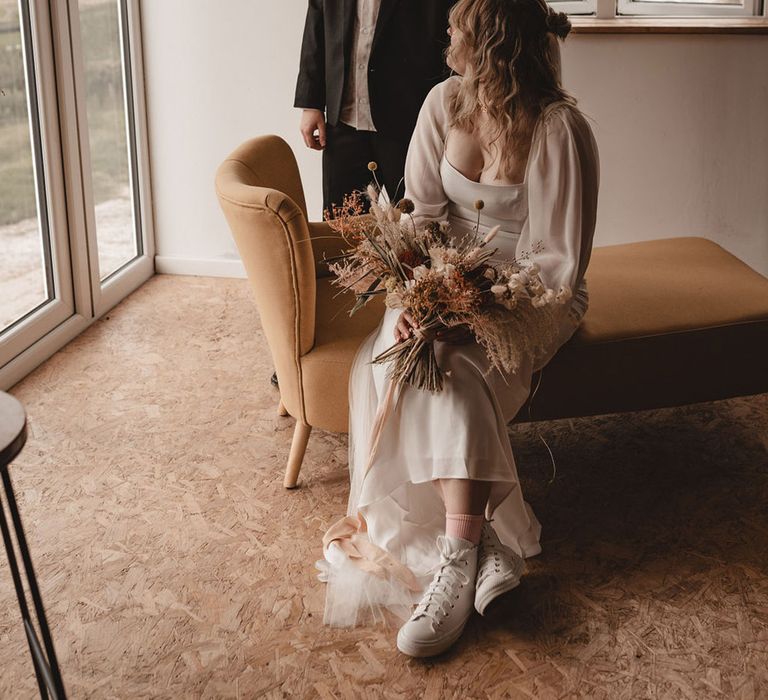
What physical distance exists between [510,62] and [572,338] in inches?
26.5

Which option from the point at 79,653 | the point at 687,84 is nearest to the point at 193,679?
the point at 79,653

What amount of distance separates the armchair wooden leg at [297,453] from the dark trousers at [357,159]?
2.90 feet

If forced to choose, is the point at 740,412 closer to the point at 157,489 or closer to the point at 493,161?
the point at 493,161

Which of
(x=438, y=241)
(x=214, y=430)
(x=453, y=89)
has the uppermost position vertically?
(x=453, y=89)

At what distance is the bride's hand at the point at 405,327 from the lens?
214cm

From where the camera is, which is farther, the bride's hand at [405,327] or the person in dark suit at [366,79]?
the person in dark suit at [366,79]

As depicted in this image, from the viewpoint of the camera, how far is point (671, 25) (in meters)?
3.63

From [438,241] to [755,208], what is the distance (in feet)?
7.26

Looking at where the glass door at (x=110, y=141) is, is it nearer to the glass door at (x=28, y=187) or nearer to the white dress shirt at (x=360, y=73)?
the glass door at (x=28, y=187)

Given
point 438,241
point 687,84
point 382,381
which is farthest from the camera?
point 687,84

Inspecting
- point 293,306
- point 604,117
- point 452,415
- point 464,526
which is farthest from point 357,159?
point 464,526

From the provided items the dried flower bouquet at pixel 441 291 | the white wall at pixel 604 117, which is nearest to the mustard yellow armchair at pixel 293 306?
the dried flower bouquet at pixel 441 291

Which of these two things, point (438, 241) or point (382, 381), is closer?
point (438, 241)

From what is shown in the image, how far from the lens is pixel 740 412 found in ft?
10.1
